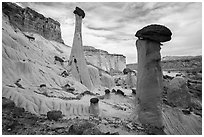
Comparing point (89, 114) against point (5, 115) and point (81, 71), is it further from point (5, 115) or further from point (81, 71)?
point (81, 71)

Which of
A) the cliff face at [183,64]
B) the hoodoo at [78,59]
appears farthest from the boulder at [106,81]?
the cliff face at [183,64]

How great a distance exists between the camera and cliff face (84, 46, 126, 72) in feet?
158

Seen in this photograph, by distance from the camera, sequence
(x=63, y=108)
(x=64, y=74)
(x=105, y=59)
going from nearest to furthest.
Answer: (x=63, y=108) → (x=64, y=74) → (x=105, y=59)

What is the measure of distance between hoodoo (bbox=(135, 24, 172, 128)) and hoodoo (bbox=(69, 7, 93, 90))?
10.0 m

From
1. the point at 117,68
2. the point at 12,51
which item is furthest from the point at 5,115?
the point at 117,68

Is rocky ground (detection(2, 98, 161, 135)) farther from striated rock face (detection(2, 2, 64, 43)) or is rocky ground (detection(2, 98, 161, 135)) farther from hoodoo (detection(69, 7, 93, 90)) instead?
striated rock face (detection(2, 2, 64, 43))

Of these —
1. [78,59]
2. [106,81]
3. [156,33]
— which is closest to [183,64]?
[106,81]

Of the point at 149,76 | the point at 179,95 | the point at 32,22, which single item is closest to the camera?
the point at 149,76

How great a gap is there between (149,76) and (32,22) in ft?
87.8

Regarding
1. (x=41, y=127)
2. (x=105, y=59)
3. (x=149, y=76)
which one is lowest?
(x=41, y=127)

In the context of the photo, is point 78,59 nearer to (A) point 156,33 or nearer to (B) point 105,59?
(A) point 156,33

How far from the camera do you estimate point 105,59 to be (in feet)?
167

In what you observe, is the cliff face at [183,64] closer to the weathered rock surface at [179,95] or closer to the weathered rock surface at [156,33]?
the weathered rock surface at [179,95]

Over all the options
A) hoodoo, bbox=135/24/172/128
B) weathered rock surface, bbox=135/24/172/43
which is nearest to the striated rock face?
hoodoo, bbox=135/24/172/128
